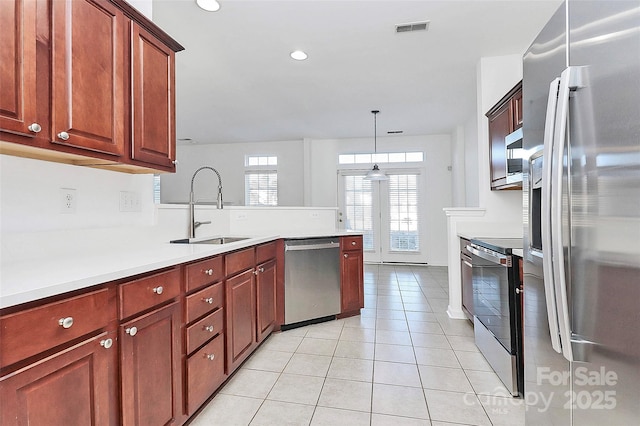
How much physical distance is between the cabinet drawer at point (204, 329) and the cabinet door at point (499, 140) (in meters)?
2.60

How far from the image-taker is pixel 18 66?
3.90 ft

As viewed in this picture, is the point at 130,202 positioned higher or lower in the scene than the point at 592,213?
higher

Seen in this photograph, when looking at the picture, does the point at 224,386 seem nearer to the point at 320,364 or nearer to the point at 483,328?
the point at 320,364

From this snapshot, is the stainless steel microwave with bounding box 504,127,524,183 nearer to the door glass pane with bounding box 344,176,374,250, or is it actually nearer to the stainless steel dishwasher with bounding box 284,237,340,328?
the stainless steel dishwasher with bounding box 284,237,340,328

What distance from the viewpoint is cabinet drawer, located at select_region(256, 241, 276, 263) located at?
262 centimetres

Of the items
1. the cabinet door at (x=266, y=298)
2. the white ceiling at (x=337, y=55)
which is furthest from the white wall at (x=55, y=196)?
the white ceiling at (x=337, y=55)

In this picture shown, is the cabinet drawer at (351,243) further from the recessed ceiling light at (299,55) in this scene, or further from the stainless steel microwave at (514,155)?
the recessed ceiling light at (299,55)

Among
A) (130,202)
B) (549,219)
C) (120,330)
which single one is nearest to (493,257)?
(549,219)

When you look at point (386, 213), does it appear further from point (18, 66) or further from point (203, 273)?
point (18, 66)

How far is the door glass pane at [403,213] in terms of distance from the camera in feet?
22.4

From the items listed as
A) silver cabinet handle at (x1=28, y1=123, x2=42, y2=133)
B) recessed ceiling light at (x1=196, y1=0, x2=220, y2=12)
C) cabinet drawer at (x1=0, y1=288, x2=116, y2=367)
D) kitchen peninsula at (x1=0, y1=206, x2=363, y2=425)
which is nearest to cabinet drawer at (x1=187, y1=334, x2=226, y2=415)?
kitchen peninsula at (x1=0, y1=206, x2=363, y2=425)

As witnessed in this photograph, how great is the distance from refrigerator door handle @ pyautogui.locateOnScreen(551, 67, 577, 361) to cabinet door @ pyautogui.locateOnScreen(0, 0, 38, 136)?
69.4 inches

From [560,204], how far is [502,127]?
2430mm

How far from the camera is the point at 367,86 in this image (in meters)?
4.14
